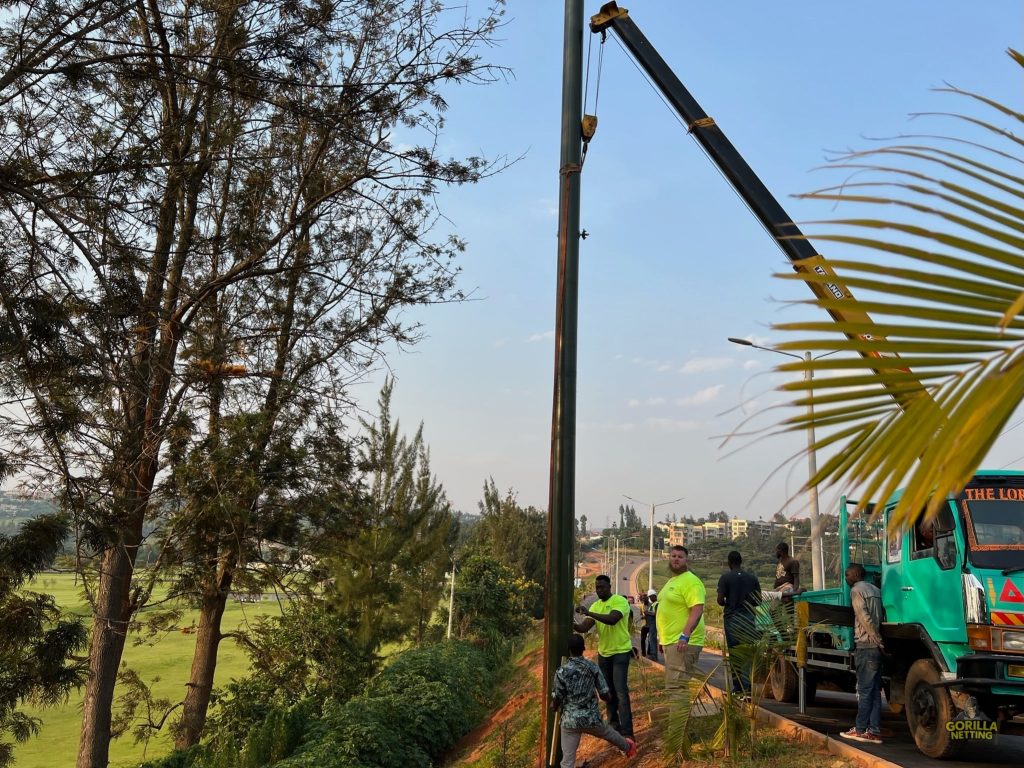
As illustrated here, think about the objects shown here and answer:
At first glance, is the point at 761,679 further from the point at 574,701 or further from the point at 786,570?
the point at 786,570

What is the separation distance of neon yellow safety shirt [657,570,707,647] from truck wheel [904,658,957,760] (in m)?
2.08

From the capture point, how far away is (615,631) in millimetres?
8930

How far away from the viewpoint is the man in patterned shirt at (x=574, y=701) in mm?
7410

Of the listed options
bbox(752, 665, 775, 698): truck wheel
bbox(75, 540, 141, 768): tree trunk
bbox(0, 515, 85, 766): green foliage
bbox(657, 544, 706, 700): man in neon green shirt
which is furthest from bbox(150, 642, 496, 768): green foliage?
bbox(752, 665, 775, 698): truck wheel

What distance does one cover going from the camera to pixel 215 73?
8.01m

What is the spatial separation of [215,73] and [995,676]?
8.98 m

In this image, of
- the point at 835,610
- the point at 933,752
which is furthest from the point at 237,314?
the point at 933,752

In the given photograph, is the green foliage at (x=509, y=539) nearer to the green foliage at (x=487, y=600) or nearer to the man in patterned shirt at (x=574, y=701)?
the green foliage at (x=487, y=600)

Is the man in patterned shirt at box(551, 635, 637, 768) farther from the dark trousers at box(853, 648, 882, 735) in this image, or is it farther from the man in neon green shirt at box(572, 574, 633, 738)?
the dark trousers at box(853, 648, 882, 735)

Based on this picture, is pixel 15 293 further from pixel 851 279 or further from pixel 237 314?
pixel 851 279

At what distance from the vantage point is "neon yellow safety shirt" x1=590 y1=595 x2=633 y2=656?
29.0 ft

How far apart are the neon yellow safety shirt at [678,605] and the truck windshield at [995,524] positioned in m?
2.57

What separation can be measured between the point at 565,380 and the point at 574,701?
285 cm

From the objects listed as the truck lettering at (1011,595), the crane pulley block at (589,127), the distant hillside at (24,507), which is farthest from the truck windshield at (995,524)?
the distant hillside at (24,507)
